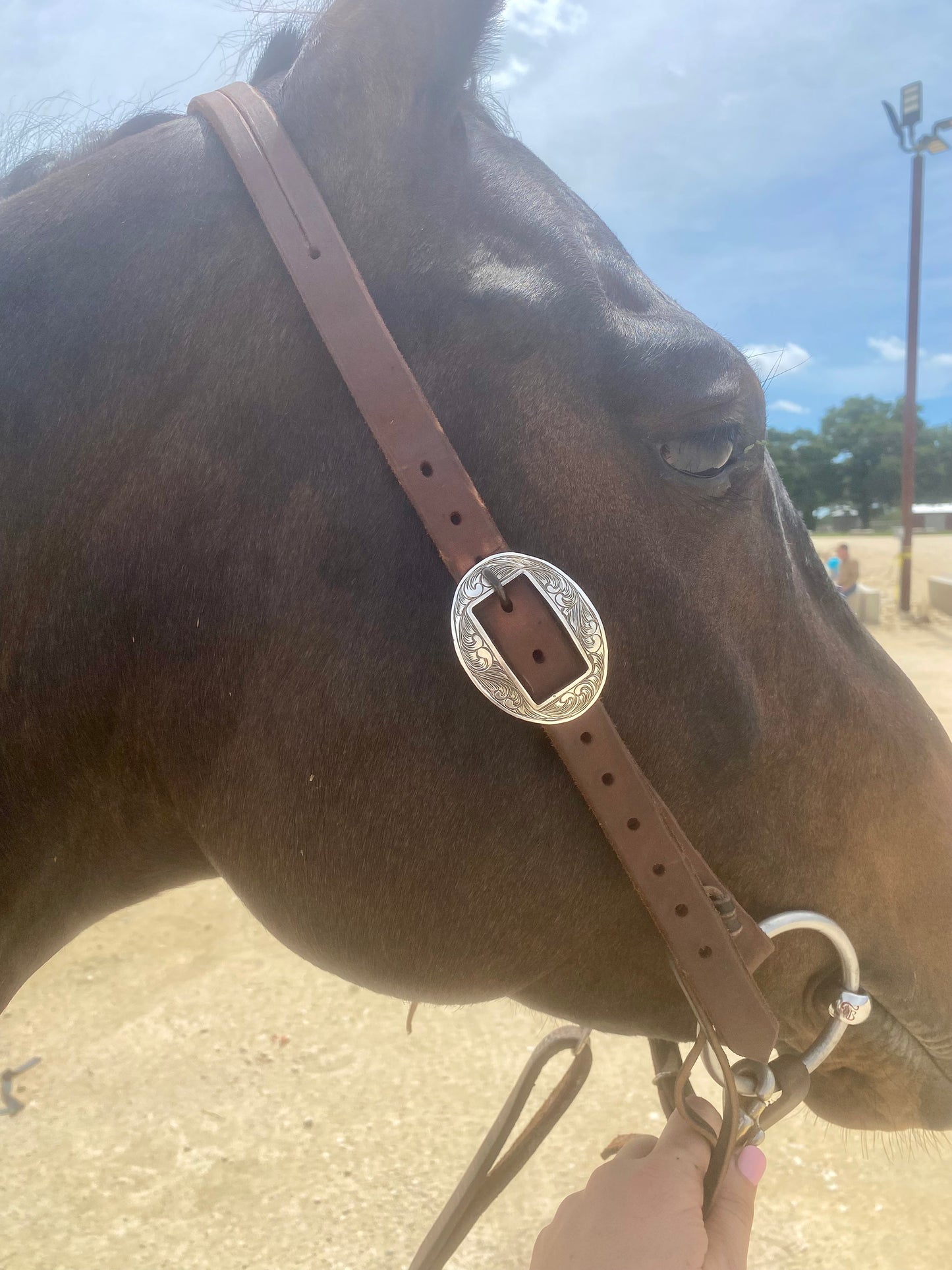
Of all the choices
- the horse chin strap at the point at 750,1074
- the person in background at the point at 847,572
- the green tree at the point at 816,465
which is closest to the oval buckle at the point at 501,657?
the horse chin strap at the point at 750,1074

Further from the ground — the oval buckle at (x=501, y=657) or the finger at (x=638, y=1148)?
the oval buckle at (x=501, y=657)

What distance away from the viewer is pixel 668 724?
1.18 metres

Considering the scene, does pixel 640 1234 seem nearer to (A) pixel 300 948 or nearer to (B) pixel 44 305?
(A) pixel 300 948

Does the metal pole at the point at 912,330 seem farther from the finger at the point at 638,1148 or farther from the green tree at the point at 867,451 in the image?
the green tree at the point at 867,451

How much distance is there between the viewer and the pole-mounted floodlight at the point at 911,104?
16812mm

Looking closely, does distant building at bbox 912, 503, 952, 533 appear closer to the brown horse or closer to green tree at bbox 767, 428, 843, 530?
green tree at bbox 767, 428, 843, 530

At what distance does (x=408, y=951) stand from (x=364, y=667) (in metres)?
0.42

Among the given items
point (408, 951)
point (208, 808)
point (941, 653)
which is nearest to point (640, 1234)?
point (408, 951)

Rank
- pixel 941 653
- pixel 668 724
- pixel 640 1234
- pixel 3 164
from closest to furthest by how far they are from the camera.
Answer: pixel 640 1234 < pixel 668 724 < pixel 3 164 < pixel 941 653

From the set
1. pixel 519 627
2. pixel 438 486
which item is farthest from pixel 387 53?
pixel 519 627

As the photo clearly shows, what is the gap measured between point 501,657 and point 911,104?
2101cm

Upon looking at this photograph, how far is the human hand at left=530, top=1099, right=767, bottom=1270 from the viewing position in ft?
3.45

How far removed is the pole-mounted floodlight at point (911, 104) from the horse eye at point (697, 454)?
20419 millimetres

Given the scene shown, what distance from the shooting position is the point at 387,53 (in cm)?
113
